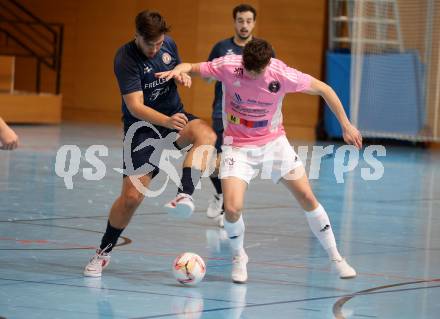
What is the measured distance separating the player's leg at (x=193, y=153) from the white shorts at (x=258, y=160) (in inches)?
6.2

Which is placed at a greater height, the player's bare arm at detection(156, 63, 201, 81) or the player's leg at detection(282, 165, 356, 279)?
the player's bare arm at detection(156, 63, 201, 81)

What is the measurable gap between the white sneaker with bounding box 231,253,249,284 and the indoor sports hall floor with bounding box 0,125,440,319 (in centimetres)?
6

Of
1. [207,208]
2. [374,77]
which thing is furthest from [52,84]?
[207,208]

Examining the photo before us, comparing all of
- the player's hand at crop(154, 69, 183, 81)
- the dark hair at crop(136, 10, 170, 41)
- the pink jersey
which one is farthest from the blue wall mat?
the dark hair at crop(136, 10, 170, 41)

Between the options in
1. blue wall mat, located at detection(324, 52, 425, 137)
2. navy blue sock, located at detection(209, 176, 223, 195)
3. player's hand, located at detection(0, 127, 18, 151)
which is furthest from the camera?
blue wall mat, located at detection(324, 52, 425, 137)

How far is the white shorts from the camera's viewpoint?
270 inches

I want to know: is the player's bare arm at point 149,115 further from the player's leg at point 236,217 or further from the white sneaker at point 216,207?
the white sneaker at point 216,207

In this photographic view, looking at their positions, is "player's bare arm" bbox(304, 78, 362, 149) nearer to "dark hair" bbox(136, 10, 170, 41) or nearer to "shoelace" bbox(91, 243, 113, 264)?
"dark hair" bbox(136, 10, 170, 41)

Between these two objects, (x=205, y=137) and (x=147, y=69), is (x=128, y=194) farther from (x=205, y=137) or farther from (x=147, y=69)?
(x=147, y=69)

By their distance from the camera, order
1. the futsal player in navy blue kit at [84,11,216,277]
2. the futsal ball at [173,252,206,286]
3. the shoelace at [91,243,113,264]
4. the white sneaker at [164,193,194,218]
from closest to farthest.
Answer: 1. the white sneaker at [164,193,194,218]
2. the futsal ball at [173,252,206,286]
3. the futsal player in navy blue kit at [84,11,216,277]
4. the shoelace at [91,243,113,264]

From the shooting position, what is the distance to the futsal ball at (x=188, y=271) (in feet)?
21.3

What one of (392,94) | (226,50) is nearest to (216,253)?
(226,50)

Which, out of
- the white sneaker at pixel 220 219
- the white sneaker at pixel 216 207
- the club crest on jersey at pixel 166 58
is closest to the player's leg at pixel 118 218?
the club crest on jersey at pixel 166 58

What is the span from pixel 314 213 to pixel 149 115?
1298 millimetres
